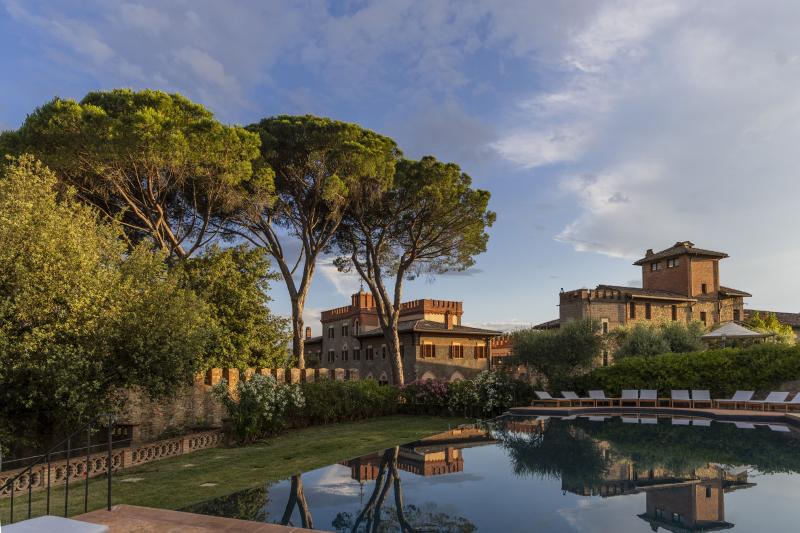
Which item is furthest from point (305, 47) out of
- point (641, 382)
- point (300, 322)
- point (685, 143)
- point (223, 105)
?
point (641, 382)

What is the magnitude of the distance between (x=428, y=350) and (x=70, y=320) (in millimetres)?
29325

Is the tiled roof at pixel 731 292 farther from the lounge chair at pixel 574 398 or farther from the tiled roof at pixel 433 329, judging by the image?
the lounge chair at pixel 574 398

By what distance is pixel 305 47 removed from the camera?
19.1 metres

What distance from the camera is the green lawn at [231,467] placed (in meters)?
9.60

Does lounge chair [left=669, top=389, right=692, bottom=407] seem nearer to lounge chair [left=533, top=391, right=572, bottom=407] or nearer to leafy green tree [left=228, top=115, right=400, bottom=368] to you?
lounge chair [left=533, top=391, right=572, bottom=407]

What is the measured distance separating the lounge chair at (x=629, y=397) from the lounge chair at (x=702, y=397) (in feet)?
6.34

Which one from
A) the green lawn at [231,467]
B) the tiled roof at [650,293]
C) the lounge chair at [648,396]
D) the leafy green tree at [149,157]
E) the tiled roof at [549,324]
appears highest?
the leafy green tree at [149,157]

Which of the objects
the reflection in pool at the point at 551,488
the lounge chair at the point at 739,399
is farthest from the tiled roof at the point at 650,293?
the reflection in pool at the point at 551,488

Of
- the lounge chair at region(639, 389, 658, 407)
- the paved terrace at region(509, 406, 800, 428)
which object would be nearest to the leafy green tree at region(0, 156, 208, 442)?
the paved terrace at region(509, 406, 800, 428)

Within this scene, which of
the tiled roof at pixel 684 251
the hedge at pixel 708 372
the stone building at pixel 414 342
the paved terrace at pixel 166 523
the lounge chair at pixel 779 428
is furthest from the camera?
the tiled roof at pixel 684 251

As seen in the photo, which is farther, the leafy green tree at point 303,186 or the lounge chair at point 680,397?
the leafy green tree at point 303,186

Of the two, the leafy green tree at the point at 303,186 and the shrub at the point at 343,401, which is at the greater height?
the leafy green tree at the point at 303,186

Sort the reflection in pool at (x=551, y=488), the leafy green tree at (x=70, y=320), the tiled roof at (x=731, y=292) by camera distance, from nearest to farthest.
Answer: the reflection in pool at (x=551, y=488)
the leafy green tree at (x=70, y=320)
the tiled roof at (x=731, y=292)

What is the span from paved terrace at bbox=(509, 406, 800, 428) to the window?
1743 centimetres
